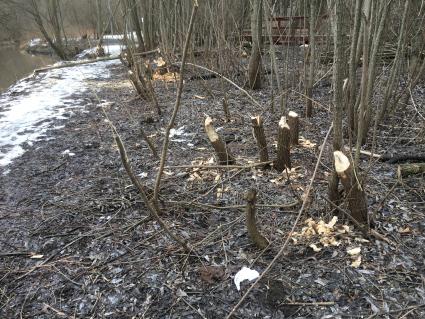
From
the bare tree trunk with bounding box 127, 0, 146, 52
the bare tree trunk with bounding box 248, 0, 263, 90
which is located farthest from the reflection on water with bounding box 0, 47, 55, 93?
the bare tree trunk with bounding box 248, 0, 263, 90

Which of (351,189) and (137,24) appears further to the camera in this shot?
(137,24)

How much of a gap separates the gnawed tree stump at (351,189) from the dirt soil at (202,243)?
16 cm

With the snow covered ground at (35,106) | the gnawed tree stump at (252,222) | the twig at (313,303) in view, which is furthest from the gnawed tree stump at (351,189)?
the snow covered ground at (35,106)

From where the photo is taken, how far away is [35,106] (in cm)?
822

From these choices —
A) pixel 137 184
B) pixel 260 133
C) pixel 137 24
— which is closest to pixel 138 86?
pixel 260 133

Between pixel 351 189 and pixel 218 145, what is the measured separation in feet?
5.35

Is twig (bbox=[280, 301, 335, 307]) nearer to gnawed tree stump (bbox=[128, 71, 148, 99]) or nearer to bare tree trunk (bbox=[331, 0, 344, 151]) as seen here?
bare tree trunk (bbox=[331, 0, 344, 151])

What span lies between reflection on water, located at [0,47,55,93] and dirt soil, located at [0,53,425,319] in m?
9.82

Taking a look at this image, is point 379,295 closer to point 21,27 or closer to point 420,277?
point 420,277

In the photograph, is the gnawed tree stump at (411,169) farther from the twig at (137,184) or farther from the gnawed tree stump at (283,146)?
the twig at (137,184)

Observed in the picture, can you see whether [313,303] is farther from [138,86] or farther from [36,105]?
[36,105]

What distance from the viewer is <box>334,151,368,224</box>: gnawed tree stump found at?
2.88 m

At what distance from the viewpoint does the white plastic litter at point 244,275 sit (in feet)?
9.02

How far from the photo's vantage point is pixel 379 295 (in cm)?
255
